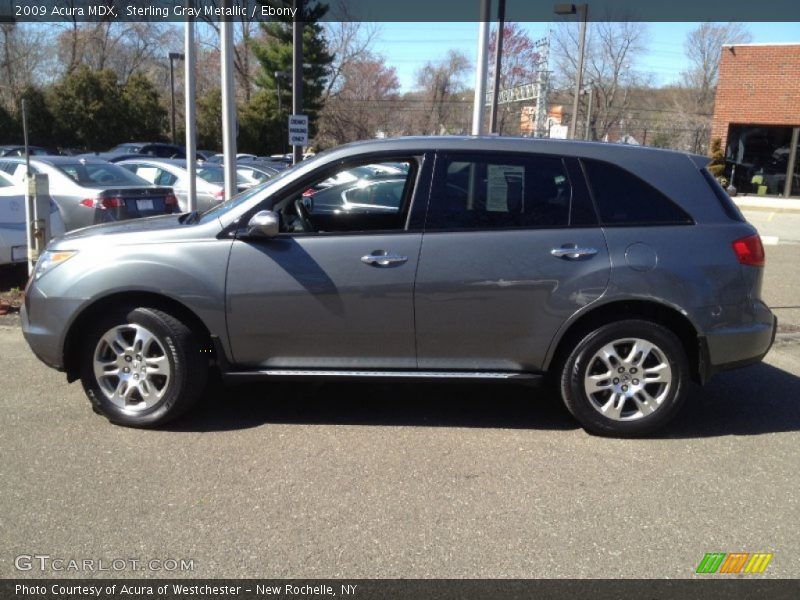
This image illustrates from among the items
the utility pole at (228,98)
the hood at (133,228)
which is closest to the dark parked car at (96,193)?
the utility pole at (228,98)

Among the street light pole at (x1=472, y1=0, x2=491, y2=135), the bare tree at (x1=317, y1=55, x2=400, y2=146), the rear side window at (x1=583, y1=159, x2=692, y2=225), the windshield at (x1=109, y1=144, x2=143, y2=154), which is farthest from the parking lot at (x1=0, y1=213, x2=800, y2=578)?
the bare tree at (x1=317, y1=55, x2=400, y2=146)

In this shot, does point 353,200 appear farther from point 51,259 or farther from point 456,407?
point 51,259

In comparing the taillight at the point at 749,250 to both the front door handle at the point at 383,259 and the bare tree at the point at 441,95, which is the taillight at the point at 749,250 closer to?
the front door handle at the point at 383,259

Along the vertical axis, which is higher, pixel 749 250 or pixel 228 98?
pixel 228 98

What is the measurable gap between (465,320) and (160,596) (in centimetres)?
228

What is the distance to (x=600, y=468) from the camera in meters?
4.03

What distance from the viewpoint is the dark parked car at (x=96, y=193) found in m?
10.3

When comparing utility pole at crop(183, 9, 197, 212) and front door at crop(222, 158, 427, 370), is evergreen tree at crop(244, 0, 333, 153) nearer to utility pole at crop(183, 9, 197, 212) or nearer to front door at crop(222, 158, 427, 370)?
utility pole at crop(183, 9, 197, 212)

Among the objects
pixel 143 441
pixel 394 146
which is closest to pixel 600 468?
pixel 394 146

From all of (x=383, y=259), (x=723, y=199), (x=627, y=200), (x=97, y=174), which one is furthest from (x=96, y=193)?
(x=723, y=199)

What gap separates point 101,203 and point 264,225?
280 inches

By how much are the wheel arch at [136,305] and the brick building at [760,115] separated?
23337 mm

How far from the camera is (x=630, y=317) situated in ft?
14.4

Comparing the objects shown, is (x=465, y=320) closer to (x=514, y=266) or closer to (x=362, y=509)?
(x=514, y=266)
